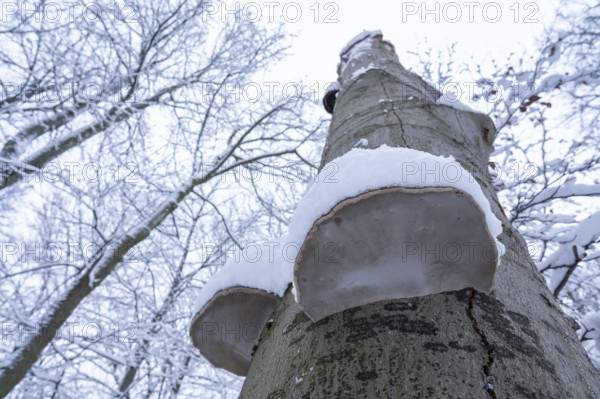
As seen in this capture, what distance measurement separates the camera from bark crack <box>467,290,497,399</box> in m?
0.70

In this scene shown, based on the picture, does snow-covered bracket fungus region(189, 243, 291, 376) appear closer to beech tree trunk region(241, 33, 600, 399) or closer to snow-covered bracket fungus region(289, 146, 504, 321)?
beech tree trunk region(241, 33, 600, 399)

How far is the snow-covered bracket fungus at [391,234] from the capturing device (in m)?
0.82

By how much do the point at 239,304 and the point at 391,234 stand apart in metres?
0.63

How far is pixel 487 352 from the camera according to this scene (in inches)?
30.8

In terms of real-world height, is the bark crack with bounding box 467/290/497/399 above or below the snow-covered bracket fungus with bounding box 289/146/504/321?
below

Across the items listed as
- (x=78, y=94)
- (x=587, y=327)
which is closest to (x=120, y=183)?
(x=78, y=94)

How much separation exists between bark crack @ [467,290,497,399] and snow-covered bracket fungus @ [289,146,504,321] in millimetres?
52

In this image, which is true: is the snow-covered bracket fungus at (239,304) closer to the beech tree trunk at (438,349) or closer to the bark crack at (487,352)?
the beech tree trunk at (438,349)

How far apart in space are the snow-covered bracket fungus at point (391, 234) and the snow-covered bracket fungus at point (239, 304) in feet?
1.12

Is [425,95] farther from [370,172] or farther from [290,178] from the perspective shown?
[290,178]

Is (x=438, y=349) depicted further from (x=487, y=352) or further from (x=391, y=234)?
(x=391, y=234)

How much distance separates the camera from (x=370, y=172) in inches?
33.3

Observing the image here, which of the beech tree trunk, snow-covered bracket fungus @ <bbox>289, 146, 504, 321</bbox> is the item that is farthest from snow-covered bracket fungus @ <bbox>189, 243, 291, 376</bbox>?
snow-covered bracket fungus @ <bbox>289, 146, 504, 321</bbox>

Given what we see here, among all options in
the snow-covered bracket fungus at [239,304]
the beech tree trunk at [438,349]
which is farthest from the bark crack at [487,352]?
the snow-covered bracket fungus at [239,304]
